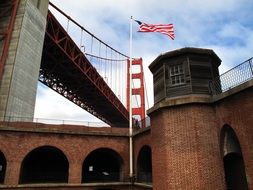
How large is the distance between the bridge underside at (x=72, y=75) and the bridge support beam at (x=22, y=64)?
6.36 meters

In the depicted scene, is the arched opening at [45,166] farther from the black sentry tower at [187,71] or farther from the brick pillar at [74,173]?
the black sentry tower at [187,71]

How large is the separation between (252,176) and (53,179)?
1438 centimetres

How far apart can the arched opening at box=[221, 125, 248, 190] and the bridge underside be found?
74.1ft

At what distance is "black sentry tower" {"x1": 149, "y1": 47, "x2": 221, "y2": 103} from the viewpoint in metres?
11.0

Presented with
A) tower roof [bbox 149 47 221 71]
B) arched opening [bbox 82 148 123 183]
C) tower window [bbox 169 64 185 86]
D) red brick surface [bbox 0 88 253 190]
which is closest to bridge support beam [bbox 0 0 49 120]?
arched opening [bbox 82 148 123 183]

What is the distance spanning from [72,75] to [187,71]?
31361 mm

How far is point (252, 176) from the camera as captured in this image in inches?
323

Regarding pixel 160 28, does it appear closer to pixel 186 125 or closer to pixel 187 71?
pixel 187 71

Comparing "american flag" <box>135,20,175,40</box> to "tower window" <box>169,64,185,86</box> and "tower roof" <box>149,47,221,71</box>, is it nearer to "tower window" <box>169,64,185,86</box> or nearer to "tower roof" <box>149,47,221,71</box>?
"tower roof" <box>149,47,221,71</box>

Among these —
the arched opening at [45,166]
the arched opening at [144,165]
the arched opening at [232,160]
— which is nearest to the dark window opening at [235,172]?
the arched opening at [232,160]

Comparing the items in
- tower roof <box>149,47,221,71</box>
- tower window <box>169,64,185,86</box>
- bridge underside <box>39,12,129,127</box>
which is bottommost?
tower window <box>169,64,185,86</box>

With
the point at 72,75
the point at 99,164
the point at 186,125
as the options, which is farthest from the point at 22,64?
the point at 72,75

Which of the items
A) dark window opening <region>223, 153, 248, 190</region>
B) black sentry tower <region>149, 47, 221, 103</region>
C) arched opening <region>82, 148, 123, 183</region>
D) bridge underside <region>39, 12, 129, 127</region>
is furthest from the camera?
bridge underside <region>39, 12, 129, 127</region>

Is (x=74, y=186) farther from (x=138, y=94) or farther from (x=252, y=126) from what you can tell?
(x=138, y=94)
